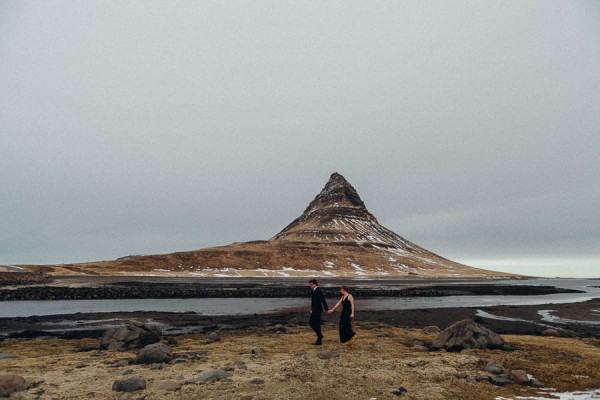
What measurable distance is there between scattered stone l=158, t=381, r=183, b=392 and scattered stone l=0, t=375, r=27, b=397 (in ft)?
13.1

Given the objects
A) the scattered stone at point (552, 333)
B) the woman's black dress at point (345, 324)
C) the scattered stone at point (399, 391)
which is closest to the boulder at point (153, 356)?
the woman's black dress at point (345, 324)

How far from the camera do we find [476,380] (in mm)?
12016

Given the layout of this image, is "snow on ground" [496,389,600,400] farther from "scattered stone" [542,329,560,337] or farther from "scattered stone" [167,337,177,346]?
"scattered stone" [167,337,177,346]

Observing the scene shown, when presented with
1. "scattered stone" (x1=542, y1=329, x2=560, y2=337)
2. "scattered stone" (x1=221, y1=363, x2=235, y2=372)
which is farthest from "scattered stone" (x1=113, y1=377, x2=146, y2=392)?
"scattered stone" (x1=542, y1=329, x2=560, y2=337)

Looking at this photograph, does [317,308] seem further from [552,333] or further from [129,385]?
[552,333]

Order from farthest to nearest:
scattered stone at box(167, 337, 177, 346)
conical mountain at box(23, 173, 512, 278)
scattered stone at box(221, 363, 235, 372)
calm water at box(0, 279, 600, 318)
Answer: conical mountain at box(23, 173, 512, 278) → calm water at box(0, 279, 600, 318) → scattered stone at box(167, 337, 177, 346) → scattered stone at box(221, 363, 235, 372)

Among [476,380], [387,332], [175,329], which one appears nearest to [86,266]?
[175,329]

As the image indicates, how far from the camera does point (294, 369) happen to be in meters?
12.9

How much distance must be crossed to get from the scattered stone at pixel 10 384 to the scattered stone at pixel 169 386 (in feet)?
13.1

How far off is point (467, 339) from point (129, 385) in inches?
554

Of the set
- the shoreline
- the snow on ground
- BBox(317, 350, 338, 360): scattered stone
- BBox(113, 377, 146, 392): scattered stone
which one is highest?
BBox(113, 377, 146, 392): scattered stone

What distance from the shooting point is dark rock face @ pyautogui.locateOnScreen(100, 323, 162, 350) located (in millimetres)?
16828

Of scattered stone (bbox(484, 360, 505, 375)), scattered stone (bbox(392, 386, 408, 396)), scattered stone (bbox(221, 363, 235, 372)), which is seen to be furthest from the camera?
scattered stone (bbox(221, 363, 235, 372))

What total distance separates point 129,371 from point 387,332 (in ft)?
48.9
